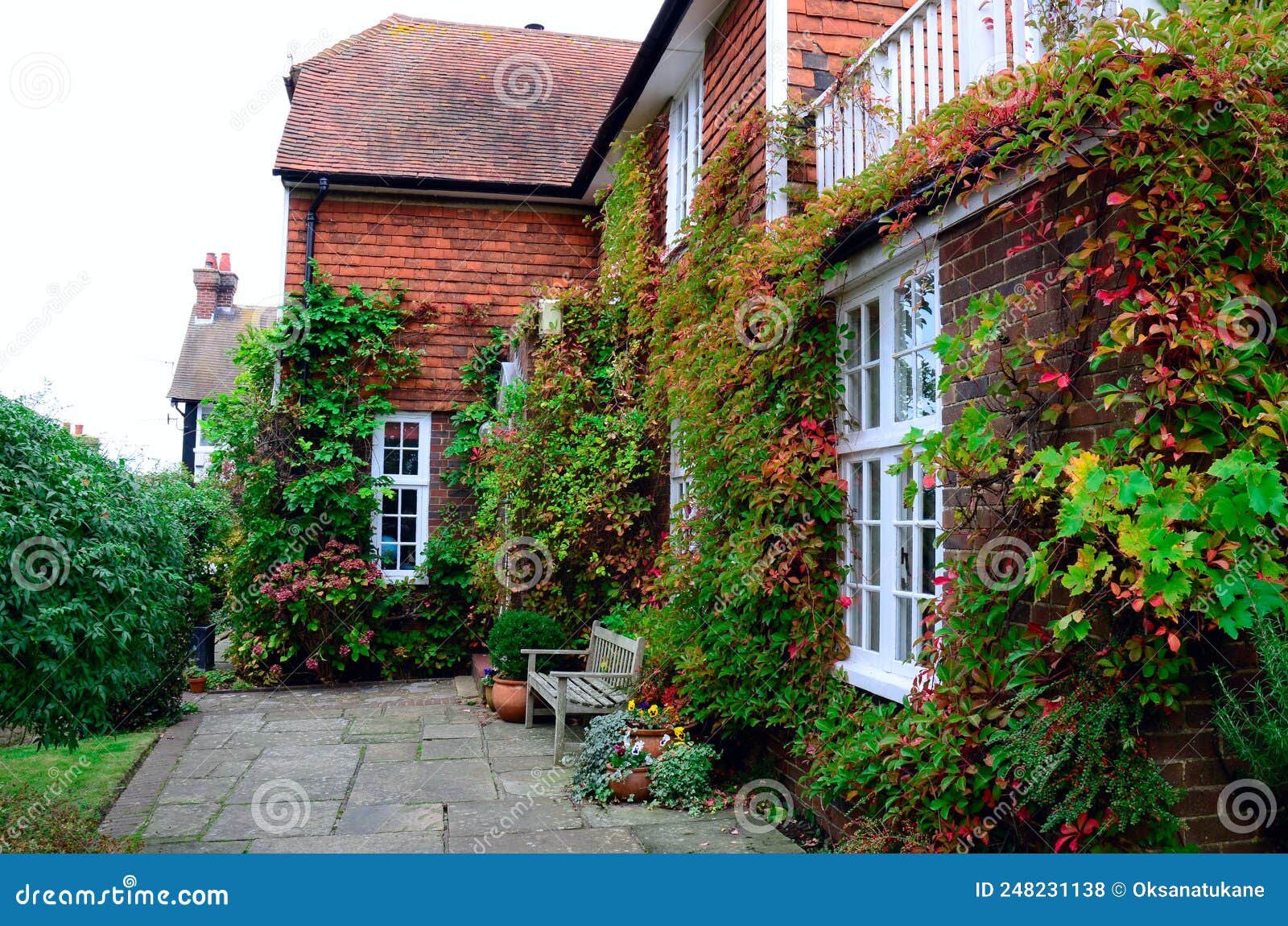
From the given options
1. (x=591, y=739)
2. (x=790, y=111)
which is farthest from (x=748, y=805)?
(x=790, y=111)

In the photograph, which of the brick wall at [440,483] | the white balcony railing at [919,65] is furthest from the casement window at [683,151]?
the brick wall at [440,483]

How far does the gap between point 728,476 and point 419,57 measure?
1065 centimetres

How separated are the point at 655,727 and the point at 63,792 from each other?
3625mm

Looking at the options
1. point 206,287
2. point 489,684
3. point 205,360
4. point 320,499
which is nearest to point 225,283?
point 206,287

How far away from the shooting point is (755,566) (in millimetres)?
5418

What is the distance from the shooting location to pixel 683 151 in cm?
893

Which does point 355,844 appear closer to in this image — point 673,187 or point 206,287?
point 673,187

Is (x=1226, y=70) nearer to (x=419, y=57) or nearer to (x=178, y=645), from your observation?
(x=178, y=645)

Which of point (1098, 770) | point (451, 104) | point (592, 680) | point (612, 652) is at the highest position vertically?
point (451, 104)

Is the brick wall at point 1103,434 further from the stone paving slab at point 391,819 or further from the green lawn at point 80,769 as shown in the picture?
the green lawn at point 80,769

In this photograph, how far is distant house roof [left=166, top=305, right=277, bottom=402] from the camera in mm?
26406

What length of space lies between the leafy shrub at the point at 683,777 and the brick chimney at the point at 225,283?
29.1 m

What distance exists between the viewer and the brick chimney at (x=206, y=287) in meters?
30.4

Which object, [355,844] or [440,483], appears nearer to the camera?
[355,844]
